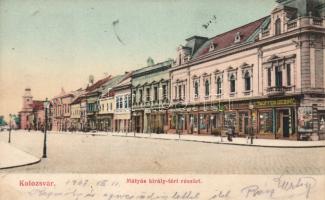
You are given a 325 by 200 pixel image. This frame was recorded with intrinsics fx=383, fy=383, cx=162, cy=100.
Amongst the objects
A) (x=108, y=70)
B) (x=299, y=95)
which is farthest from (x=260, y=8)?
(x=299, y=95)

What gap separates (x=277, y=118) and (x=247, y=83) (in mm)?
2372

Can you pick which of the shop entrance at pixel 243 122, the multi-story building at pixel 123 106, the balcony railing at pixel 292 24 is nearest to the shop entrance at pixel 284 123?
the shop entrance at pixel 243 122

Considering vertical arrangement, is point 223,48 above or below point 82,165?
above

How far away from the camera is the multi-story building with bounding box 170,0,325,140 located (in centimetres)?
1261

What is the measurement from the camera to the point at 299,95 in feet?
46.4

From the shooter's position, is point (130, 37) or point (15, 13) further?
point (130, 37)

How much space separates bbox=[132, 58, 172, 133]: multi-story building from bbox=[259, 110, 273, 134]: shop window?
614 centimetres

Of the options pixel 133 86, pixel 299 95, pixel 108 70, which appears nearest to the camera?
pixel 108 70

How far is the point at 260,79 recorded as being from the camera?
16375 millimetres

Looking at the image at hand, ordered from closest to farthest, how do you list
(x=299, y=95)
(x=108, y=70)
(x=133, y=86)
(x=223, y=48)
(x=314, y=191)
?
(x=314, y=191) < (x=108, y=70) < (x=299, y=95) < (x=223, y=48) < (x=133, y=86)

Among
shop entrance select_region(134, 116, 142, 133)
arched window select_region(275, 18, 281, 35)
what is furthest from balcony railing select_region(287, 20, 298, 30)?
shop entrance select_region(134, 116, 142, 133)

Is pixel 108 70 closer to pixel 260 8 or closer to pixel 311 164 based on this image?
pixel 260 8

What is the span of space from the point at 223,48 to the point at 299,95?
4468mm

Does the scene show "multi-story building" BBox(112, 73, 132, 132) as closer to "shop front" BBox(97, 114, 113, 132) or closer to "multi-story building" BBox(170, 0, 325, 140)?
"shop front" BBox(97, 114, 113, 132)
